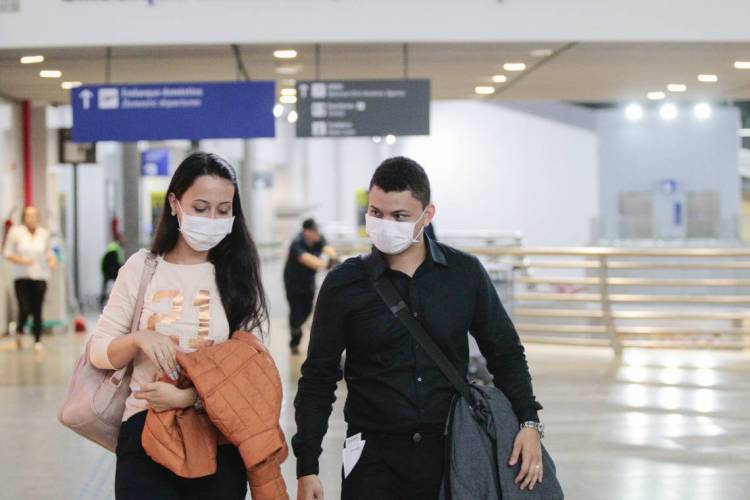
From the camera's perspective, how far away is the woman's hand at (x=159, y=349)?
3.29 m

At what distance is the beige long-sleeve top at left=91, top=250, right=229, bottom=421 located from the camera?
3.46m

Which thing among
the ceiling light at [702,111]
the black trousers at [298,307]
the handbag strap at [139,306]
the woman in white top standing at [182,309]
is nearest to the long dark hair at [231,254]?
the woman in white top standing at [182,309]

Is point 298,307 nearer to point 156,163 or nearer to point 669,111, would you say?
point 156,163

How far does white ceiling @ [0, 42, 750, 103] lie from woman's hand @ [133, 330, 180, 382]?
30.1ft

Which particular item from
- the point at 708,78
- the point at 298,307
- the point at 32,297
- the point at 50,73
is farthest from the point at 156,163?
the point at 708,78

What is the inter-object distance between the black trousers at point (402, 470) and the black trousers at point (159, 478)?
0.37m

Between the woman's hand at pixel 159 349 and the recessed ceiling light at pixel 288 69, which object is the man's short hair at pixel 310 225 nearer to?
the recessed ceiling light at pixel 288 69

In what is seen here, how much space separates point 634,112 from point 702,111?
1932 millimetres

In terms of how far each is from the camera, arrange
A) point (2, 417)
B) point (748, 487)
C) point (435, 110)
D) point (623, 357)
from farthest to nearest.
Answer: point (435, 110)
point (623, 357)
point (2, 417)
point (748, 487)

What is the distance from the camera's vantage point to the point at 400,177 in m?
3.58

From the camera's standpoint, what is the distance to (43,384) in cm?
1195

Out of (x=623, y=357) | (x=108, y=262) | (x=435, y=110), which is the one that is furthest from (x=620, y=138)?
(x=623, y=357)

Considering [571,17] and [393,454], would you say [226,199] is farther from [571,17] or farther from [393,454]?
[571,17]

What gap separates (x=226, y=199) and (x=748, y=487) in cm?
460
